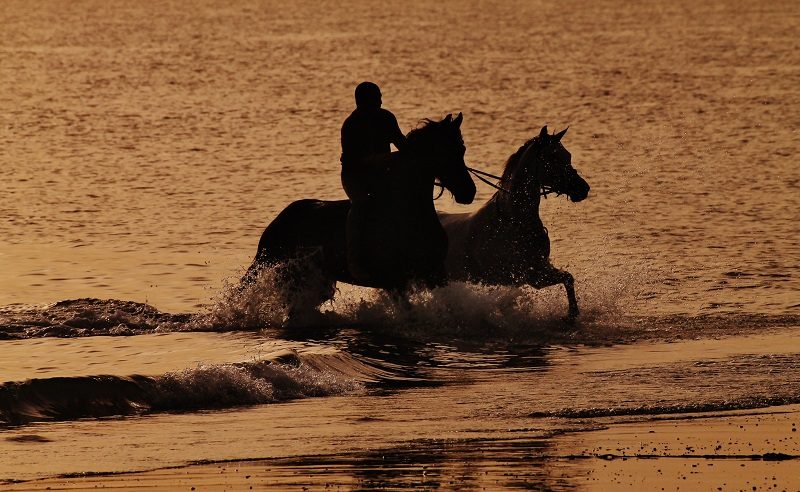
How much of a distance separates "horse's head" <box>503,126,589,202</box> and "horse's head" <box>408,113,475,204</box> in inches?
21.9

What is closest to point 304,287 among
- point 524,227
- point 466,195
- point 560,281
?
point 466,195

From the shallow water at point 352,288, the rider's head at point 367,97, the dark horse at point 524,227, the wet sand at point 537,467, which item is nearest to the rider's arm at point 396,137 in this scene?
the rider's head at point 367,97

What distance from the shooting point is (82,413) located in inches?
444

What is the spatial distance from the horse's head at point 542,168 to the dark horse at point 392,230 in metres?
0.54

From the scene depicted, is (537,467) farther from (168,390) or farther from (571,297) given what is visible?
(571,297)

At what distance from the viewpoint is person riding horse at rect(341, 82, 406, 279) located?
13.9 m

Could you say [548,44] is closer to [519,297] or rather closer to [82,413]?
[519,297]

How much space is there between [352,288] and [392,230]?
188 cm

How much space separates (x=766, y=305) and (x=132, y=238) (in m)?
7.24

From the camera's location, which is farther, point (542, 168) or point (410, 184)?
point (542, 168)

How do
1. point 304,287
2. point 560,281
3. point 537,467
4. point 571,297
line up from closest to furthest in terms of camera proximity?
point 537,467
point 560,281
point 571,297
point 304,287

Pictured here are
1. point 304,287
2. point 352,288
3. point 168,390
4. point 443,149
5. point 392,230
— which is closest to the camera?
point 168,390

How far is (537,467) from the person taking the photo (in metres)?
9.41

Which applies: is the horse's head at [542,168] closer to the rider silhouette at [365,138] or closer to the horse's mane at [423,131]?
the horse's mane at [423,131]
